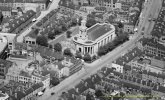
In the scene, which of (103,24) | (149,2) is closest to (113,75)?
(103,24)

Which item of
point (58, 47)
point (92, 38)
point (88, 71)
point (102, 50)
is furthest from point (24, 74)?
point (92, 38)

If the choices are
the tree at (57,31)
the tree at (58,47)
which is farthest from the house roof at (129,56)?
the tree at (57,31)

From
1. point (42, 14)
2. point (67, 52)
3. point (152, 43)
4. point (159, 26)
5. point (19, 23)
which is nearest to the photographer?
point (67, 52)

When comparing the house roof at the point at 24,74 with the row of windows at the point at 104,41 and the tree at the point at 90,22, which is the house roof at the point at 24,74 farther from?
the tree at the point at 90,22

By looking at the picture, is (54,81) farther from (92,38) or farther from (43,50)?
(92,38)

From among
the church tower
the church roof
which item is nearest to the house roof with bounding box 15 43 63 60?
the church tower

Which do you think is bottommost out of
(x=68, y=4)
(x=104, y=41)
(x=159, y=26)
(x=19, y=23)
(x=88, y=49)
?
(x=88, y=49)

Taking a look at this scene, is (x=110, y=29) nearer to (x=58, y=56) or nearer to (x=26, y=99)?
(x=58, y=56)

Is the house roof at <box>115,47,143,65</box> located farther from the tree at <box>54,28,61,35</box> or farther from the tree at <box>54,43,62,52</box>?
the tree at <box>54,28,61,35</box>
